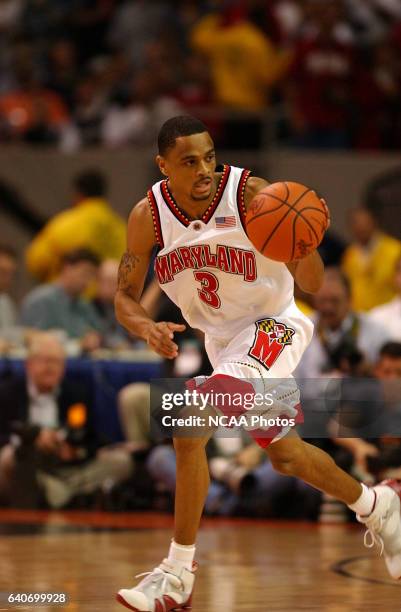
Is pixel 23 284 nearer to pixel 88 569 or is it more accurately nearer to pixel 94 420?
pixel 94 420

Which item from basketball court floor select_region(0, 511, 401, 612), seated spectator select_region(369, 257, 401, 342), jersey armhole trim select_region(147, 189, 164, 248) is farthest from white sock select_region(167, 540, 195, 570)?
seated spectator select_region(369, 257, 401, 342)

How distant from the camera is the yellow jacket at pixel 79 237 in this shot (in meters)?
12.4

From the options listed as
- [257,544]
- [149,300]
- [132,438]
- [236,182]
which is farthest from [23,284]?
[236,182]

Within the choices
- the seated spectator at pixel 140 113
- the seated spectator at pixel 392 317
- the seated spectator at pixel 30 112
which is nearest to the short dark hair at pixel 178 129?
the seated spectator at pixel 392 317

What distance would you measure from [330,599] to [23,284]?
27.0ft

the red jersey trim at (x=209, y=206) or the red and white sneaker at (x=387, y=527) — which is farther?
the red and white sneaker at (x=387, y=527)

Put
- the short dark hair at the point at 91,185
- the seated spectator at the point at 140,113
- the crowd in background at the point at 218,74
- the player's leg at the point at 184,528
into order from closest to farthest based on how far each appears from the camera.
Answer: the player's leg at the point at 184,528 → the short dark hair at the point at 91,185 → the seated spectator at the point at 140,113 → the crowd in background at the point at 218,74

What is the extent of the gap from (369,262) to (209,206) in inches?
254

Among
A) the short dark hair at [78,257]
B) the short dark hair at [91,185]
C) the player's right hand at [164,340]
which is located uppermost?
the short dark hair at [91,185]

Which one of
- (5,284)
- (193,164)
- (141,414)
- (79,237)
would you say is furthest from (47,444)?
(193,164)

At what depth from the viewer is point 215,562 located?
24.6 ft

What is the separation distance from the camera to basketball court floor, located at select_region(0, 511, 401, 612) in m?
6.10

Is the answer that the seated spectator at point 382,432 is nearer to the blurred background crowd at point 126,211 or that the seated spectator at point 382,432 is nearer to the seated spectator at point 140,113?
the blurred background crowd at point 126,211

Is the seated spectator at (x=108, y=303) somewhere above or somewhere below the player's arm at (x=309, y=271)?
above
